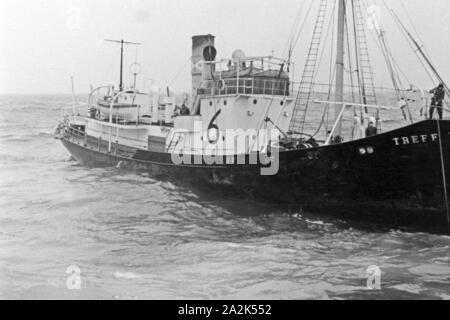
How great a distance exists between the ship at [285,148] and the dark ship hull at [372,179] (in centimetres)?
2

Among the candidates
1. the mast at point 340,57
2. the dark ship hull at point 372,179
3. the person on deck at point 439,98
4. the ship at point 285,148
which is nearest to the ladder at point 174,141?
the ship at point 285,148

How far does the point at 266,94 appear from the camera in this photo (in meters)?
17.3

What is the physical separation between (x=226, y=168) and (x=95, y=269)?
6.83 metres

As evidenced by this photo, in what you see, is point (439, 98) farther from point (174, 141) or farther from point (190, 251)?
point (174, 141)

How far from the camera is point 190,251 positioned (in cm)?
1082

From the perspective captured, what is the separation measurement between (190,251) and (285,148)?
567cm

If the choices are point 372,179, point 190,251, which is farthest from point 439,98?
point 190,251

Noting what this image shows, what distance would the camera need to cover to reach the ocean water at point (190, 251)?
853 cm

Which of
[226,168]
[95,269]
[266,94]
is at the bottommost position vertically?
[95,269]
